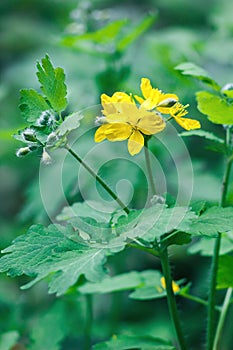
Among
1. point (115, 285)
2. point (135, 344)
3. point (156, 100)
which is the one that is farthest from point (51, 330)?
point (156, 100)

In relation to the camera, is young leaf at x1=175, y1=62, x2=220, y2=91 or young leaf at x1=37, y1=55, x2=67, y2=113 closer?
young leaf at x1=37, y1=55, x2=67, y2=113

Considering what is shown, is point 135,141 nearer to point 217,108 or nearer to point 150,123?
point 150,123

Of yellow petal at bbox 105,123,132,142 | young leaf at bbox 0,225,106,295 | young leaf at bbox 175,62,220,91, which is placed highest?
young leaf at bbox 175,62,220,91

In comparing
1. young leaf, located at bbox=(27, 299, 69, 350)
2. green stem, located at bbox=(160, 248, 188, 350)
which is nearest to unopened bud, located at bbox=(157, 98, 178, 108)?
green stem, located at bbox=(160, 248, 188, 350)

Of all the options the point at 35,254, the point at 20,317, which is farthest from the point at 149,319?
the point at 35,254

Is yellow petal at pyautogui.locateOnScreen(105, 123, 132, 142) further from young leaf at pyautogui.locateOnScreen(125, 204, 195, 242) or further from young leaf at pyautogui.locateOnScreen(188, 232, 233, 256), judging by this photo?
young leaf at pyautogui.locateOnScreen(188, 232, 233, 256)

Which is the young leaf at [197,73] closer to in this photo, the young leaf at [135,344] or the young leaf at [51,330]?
the young leaf at [135,344]
